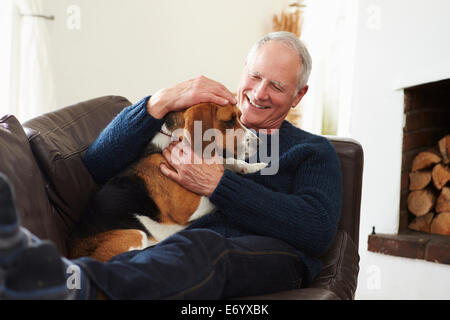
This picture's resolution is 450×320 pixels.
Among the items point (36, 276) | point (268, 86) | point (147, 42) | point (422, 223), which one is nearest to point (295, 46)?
point (268, 86)

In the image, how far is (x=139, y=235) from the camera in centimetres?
152

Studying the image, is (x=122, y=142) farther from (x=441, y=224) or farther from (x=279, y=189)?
(x=441, y=224)

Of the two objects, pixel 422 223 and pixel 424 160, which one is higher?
pixel 424 160

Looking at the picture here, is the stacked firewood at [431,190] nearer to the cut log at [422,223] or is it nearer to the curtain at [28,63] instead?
the cut log at [422,223]

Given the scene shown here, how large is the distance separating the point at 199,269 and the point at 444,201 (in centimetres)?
230

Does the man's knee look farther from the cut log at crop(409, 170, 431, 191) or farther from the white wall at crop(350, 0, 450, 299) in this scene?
the cut log at crop(409, 170, 431, 191)

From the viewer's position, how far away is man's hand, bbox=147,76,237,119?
5.37ft

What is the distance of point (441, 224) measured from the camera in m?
2.96

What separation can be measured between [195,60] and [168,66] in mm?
304

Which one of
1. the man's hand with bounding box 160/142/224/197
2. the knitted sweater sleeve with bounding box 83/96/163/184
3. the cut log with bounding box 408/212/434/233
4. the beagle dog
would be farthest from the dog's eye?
the cut log with bounding box 408/212/434/233

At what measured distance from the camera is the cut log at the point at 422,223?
3.03 metres

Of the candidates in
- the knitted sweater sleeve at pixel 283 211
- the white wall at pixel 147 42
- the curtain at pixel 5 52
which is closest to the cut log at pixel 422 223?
the knitted sweater sleeve at pixel 283 211

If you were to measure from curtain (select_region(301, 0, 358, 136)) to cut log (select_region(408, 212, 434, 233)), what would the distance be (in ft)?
3.91
